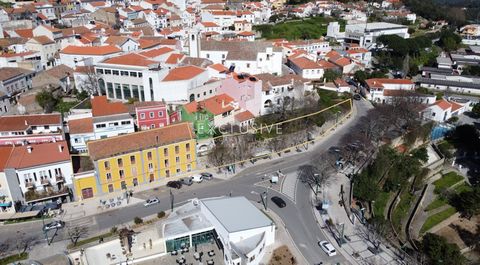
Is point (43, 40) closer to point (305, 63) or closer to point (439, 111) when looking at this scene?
point (305, 63)

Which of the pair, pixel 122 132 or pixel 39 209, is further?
pixel 122 132

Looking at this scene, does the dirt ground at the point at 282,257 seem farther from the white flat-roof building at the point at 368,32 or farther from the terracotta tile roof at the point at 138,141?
the white flat-roof building at the point at 368,32

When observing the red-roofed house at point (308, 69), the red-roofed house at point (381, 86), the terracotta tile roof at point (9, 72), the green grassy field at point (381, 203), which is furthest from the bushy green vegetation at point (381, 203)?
the terracotta tile roof at point (9, 72)

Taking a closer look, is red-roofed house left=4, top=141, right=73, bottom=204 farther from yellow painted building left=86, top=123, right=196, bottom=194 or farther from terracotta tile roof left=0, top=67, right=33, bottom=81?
terracotta tile roof left=0, top=67, right=33, bottom=81

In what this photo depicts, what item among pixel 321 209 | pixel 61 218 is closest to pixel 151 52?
pixel 61 218

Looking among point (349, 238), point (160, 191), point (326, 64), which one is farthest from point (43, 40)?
point (349, 238)

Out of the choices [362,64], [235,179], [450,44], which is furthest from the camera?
[450,44]

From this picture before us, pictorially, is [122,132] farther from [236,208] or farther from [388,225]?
[388,225]
